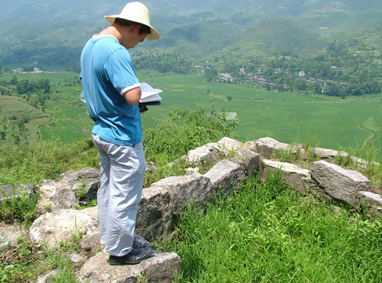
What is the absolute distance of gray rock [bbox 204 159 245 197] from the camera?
4.13m

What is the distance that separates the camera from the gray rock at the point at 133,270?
7.97 feet

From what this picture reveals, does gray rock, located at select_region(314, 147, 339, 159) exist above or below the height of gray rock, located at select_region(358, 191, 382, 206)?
above

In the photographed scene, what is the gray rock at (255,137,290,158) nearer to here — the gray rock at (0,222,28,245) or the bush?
the bush

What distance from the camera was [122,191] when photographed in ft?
8.13

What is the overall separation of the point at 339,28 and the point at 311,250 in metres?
155

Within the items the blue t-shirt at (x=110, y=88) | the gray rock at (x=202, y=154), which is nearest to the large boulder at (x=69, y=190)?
the gray rock at (x=202, y=154)

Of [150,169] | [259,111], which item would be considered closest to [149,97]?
[150,169]

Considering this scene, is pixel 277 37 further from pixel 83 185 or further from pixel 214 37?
pixel 83 185

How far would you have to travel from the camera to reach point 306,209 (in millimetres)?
4129

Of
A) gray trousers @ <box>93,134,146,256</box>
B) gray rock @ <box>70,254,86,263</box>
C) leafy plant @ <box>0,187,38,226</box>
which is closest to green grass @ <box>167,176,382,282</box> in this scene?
gray trousers @ <box>93,134,146,256</box>

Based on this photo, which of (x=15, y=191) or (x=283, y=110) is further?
(x=283, y=110)

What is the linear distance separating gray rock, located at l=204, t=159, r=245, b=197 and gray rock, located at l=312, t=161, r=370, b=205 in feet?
3.70

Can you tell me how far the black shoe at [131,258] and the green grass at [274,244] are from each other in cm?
45

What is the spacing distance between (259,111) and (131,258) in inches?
1707
